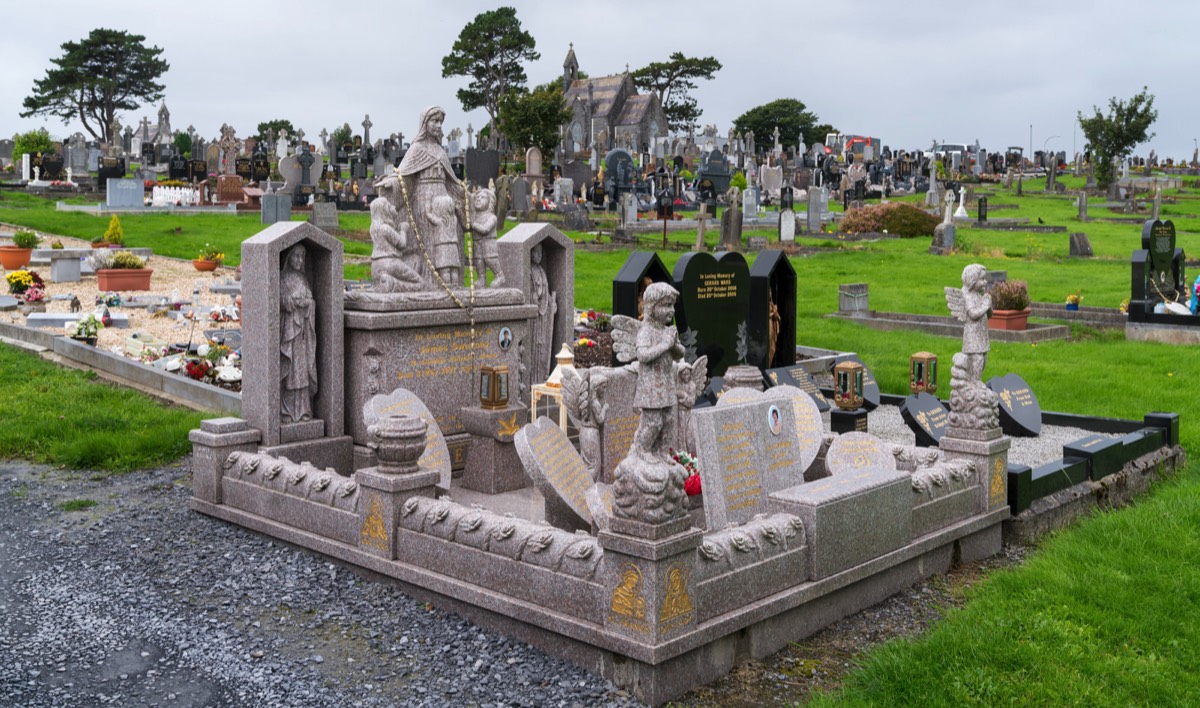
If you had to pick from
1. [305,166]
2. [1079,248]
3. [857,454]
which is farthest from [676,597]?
[305,166]

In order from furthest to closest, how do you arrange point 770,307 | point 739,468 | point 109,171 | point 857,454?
point 109,171 → point 770,307 → point 857,454 → point 739,468

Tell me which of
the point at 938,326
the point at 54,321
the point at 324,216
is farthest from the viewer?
the point at 324,216

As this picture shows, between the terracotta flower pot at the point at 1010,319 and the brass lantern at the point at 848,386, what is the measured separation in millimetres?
7740

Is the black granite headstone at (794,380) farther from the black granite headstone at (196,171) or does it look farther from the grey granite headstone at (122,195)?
the black granite headstone at (196,171)

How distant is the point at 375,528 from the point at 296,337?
8.96 ft

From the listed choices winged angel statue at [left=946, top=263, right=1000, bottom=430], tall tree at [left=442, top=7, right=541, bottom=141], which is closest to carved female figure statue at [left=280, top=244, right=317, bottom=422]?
winged angel statue at [left=946, top=263, right=1000, bottom=430]

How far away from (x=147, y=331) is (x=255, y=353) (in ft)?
29.2

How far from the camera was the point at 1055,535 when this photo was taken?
9.33m

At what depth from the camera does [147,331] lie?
17844mm

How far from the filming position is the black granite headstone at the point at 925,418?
11320mm

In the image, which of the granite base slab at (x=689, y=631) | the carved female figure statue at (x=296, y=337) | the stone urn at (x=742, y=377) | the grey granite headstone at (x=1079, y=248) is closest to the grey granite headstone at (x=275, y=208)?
the grey granite headstone at (x=1079, y=248)

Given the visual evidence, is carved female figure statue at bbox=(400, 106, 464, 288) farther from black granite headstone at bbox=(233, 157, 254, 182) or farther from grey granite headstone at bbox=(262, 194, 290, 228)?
black granite headstone at bbox=(233, 157, 254, 182)

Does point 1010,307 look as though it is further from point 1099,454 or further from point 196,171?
point 196,171

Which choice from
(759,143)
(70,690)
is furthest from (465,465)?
(759,143)
